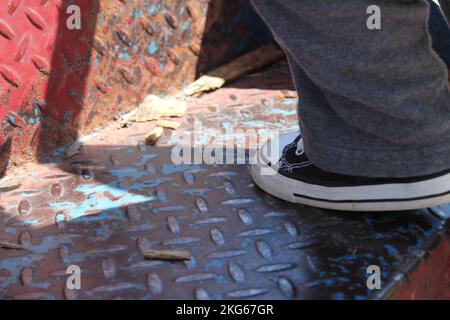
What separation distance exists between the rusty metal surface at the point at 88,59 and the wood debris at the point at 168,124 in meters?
0.15

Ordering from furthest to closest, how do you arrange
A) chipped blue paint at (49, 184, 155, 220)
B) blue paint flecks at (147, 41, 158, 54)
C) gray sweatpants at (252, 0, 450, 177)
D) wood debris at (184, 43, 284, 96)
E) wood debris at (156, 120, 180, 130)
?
wood debris at (184, 43, 284, 96), blue paint flecks at (147, 41, 158, 54), wood debris at (156, 120, 180, 130), chipped blue paint at (49, 184, 155, 220), gray sweatpants at (252, 0, 450, 177)

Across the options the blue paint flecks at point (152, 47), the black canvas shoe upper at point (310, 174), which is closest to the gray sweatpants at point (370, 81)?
the black canvas shoe upper at point (310, 174)

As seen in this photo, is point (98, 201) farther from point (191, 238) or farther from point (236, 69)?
point (236, 69)

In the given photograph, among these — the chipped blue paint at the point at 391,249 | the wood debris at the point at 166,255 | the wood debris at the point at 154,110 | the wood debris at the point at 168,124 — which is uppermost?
the wood debris at the point at 154,110

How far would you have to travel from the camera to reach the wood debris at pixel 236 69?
2607 mm

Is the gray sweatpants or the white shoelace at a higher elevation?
the gray sweatpants

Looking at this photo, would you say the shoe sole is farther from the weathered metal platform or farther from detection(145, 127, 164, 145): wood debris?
A: detection(145, 127, 164, 145): wood debris

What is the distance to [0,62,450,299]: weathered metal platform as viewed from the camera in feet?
4.66

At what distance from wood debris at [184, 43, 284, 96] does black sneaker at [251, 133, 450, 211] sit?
0.77m

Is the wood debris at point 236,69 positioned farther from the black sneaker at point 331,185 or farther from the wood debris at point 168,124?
the black sneaker at point 331,185

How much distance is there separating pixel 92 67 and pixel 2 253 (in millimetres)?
825

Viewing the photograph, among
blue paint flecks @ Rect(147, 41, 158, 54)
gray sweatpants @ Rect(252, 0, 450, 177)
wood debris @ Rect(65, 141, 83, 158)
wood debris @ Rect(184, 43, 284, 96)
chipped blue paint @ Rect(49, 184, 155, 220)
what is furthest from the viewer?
wood debris @ Rect(184, 43, 284, 96)

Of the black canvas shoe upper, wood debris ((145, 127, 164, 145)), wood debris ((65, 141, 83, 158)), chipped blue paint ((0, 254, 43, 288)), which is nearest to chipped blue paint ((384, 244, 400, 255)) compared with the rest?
the black canvas shoe upper
